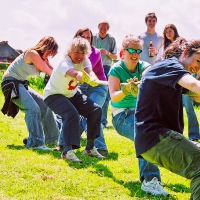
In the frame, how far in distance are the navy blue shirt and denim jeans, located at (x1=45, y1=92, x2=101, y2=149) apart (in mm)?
2543

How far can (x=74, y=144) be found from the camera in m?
6.60

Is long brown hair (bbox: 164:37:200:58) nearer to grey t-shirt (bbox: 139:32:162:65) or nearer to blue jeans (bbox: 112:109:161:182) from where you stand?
blue jeans (bbox: 112:109:161:182)

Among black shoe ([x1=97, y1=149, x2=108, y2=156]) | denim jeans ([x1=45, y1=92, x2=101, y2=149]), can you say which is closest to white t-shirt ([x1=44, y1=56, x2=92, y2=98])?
denim jeans ([x1=45, y1=92, x2=101, y2=149])

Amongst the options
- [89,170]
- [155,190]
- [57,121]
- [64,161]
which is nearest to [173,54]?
[155,190]

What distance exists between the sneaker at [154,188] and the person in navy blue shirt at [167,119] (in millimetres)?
1006

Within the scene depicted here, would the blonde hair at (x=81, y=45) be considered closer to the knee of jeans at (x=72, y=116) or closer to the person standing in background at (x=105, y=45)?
the knee of jeans at (x=72, y=116)

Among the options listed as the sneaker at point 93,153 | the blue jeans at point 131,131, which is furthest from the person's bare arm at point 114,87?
the sneaker at point 93,153

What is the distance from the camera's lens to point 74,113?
21.6 ft

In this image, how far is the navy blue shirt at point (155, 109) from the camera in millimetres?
3961

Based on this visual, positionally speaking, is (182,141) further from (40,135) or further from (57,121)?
(57,121)

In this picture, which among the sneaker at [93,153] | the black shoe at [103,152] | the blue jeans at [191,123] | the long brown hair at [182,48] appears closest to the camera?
the long brown hair at [182,48]

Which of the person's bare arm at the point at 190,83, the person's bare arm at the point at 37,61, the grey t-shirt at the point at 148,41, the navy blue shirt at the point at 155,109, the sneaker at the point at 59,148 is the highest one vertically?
the grey t-shirt at the point at 148,41

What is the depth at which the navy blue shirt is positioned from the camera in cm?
396

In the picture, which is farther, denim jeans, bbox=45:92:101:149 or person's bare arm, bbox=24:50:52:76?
person's bare arm, bbox=24:50:52:76
